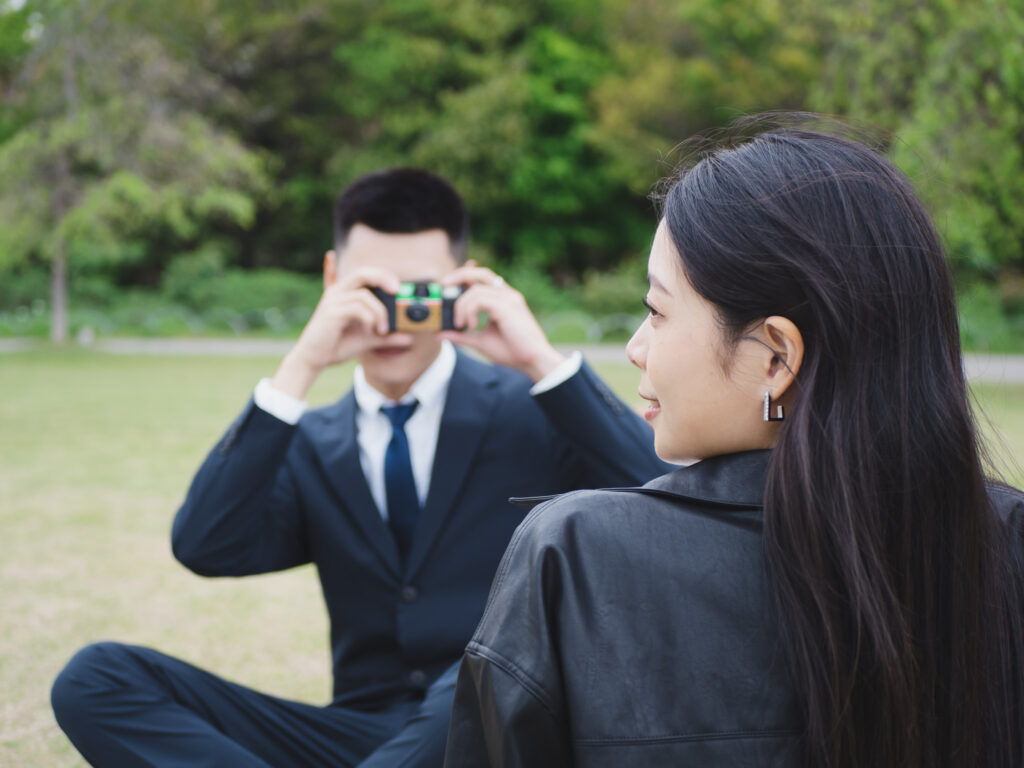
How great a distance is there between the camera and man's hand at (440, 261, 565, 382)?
271 centimetres

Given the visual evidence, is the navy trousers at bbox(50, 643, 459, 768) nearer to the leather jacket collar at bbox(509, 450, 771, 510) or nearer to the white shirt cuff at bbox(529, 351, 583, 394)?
the white shirt cuff at bbox(529, 351, 583, 394)

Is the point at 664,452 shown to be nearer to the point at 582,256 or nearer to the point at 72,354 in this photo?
the point at 72,354

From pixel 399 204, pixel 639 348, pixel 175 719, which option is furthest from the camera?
pixel 399 204

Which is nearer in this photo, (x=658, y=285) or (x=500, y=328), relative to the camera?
(x=658, y=285)

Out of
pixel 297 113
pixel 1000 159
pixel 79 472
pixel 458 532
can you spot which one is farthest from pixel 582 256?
pixel 458 532

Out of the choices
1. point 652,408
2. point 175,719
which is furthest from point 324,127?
point 652,408

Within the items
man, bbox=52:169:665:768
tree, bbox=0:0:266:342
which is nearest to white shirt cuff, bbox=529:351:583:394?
man, bbox=52:169:665:768

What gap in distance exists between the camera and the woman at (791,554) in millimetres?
1159

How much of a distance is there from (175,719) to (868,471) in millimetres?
1754

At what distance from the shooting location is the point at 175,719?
233 centimetres

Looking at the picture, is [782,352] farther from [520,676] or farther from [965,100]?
[965,100]

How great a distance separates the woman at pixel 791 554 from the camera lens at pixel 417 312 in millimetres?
1596

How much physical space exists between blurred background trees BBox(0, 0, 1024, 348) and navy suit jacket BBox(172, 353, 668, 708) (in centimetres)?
1405

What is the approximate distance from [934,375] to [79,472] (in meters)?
8.22
